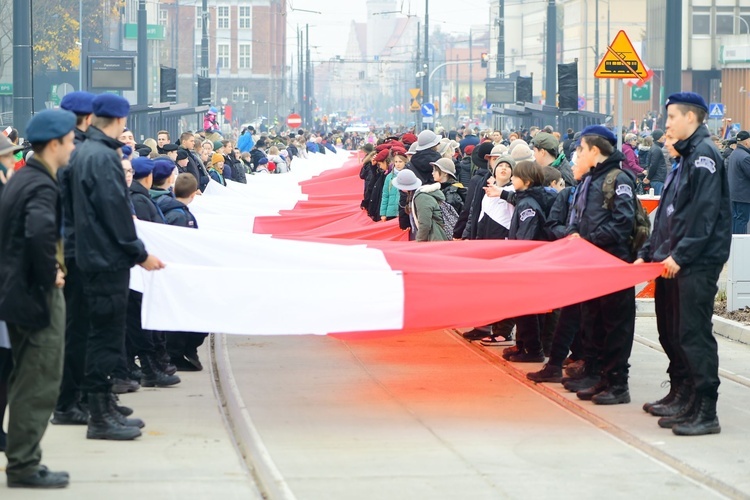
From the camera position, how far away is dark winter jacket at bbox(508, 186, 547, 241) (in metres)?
11.8

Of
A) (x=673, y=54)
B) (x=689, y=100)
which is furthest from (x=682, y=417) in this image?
(x=673, y=54)

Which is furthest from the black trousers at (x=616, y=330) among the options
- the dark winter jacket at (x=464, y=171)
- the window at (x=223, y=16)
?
the window at (x=223, y=16)

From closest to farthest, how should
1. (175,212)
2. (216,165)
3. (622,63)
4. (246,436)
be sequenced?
(246,436) → (175,212) → (622,63) → (216,165)

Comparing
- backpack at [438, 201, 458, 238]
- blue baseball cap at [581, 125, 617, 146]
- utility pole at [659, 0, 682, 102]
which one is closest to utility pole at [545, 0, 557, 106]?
utility pole at [659, 0, 682, 102]

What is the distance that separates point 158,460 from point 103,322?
41.3 inches

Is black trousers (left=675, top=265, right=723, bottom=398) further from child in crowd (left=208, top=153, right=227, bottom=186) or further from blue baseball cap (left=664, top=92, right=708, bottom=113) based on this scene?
child in crowd (left=208, top=153, right=227, bottom=186)

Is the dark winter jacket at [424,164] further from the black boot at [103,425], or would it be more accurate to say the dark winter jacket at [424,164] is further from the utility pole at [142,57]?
the utility pole at [142,57]

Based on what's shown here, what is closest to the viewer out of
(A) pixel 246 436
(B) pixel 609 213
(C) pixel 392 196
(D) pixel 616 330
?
(A) pixel 246 436

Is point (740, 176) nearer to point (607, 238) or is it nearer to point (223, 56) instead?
point (607, 238)

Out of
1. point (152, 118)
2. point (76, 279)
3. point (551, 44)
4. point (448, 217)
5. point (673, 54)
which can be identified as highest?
point (551, 44)

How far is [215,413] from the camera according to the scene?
10.1 metres

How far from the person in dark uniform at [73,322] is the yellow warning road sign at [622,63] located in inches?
361

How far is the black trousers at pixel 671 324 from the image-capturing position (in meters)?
9.63

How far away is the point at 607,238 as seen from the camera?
10.4m
